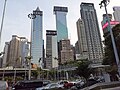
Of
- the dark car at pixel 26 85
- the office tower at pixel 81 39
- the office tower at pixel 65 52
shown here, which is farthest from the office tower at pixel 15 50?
the dark car at pixel 26 85

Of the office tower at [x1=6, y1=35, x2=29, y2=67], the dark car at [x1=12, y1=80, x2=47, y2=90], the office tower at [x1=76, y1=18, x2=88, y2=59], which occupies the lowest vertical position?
the dark car at [x1=12, y1=80, x2=47, y2=90]

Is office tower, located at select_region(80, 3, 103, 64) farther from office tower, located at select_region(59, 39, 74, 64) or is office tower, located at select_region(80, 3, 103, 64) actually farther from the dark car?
the dark car

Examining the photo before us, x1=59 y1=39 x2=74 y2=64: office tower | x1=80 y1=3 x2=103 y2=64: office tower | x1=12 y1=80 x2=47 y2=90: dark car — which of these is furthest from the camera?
x1=80 y1=3 x2=103 y2=64: office tower

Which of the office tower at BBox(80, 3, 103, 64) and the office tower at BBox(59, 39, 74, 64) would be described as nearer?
the office tower at BBox(59, 39, 74, 64)

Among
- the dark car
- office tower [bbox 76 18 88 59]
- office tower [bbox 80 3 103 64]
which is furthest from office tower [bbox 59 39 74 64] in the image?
the dark car

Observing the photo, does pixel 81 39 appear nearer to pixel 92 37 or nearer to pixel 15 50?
pixel 92 37

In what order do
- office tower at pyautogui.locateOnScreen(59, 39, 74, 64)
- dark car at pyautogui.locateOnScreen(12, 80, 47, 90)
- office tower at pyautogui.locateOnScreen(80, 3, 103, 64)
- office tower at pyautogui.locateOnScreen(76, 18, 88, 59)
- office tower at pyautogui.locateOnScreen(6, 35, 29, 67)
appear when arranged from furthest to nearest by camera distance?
office tower at pyautogui.locateOnScreen(76, 18, 88, 59)
office tower at pyautogui.locateOnScreen(80, 3, 103, 64)
office tower at pyautogui.locateOnScreen(59, 39, 74, 64)
office tower at pyautogui.locateOnScreen(6, 35, 29, 67)
dark car at pyautogui.locateOnScreen(12, 80, 47, 90)

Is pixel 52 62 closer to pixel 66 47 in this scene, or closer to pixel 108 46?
pixel 66 47

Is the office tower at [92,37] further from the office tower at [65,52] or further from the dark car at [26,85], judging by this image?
the dark car at [26,85]

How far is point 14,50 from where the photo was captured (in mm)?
143625

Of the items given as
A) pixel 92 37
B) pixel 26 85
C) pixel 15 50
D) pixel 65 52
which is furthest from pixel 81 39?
pixel 26 85

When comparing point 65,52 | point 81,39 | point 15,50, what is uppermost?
point 81,39

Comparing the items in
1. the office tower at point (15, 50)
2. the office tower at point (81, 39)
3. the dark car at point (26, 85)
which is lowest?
the dark car at point (26, 85)

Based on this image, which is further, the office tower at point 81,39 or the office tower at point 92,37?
the office tower at point 81,39
